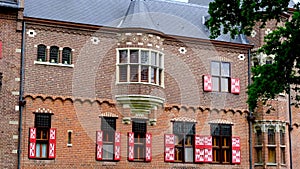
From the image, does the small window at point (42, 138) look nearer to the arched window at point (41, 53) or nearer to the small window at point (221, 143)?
the arched window at point (41, 53)

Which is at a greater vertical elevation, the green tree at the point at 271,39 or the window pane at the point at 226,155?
the green tree at the point at 271,39

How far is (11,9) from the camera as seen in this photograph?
22172 millimetres

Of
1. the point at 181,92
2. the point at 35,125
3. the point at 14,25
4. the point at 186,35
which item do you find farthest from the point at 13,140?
the point at 186,35

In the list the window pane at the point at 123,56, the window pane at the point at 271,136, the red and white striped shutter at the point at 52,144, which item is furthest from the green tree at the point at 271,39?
the window pane at the point at 271,136

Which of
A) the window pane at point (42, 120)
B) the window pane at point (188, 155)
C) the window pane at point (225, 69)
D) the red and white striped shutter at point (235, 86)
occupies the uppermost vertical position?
the window pane at point (225, 69)

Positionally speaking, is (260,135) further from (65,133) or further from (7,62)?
(7,62)

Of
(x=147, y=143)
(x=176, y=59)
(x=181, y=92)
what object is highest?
(x=176, y=59)

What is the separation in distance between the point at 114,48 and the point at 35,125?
486 cm

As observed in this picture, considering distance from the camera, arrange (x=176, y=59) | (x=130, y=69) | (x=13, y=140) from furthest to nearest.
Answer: (x=176, y=59) < (x=130, y=69) < (x=13, y=140)

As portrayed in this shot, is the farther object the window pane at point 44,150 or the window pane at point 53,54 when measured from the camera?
the window pane at point 53,54

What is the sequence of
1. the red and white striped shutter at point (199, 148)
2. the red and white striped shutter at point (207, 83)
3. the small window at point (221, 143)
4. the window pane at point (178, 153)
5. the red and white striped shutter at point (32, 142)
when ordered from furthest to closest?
the red and white striped shutter at point (207, 83) < the small window at point (221, 143) < the red and white striped shutter at point (199, 148) < the window pane at point (178, 153) < the red and white striped shutter at point (32, 142)

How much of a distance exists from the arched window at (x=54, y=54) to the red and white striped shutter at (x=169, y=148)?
232 inches

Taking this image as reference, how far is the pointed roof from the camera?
23.9 metres

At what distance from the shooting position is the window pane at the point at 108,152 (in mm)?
23000
